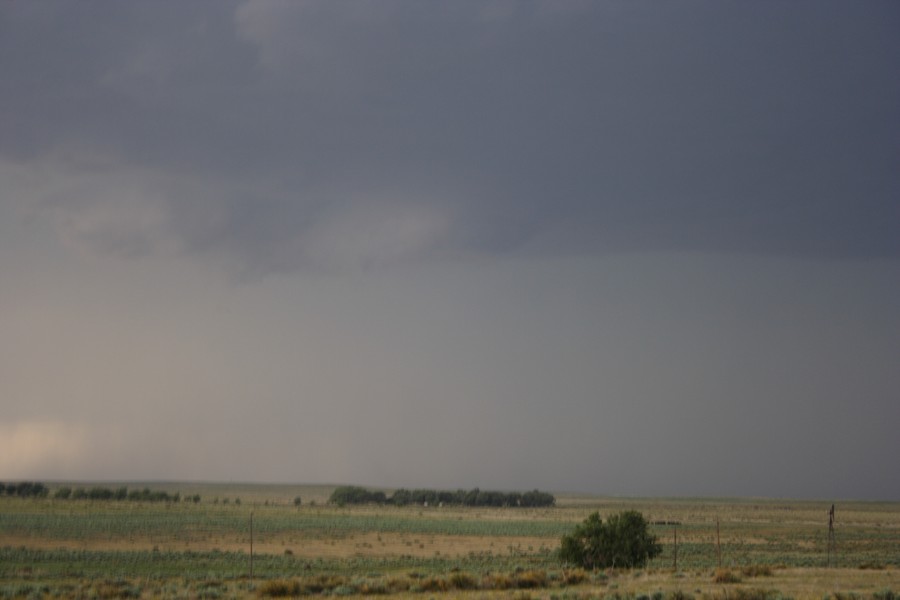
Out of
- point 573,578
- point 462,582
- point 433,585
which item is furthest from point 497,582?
point 573,578

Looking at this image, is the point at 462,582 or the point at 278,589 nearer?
the point at 278,589

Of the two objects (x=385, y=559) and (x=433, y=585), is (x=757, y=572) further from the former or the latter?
(x=385, y=559)

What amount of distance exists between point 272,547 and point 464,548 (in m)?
13.6

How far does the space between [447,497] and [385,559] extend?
415ft

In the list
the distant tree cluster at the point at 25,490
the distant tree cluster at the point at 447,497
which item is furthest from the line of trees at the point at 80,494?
the distant tree cluster at the point at 447,497

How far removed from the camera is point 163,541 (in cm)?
6606

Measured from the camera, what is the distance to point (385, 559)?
5647 centimetres

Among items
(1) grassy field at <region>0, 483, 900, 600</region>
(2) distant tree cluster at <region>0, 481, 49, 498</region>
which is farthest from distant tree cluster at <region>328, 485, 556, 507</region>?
(1) grassy field at <region>0, 483, 900, 600</region>

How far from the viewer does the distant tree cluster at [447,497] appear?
6747 inches

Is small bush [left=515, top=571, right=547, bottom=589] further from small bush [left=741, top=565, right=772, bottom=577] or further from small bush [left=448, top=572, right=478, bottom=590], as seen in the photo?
small bush [left=741, top=565, right=772, bottom=577]

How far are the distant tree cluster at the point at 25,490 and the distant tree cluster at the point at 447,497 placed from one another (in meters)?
49.6

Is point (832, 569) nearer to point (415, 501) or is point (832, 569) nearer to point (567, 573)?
point (567, 573)

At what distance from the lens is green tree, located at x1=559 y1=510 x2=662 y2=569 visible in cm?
4562

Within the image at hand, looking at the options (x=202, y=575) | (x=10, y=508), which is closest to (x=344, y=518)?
(x=10, y=508)
